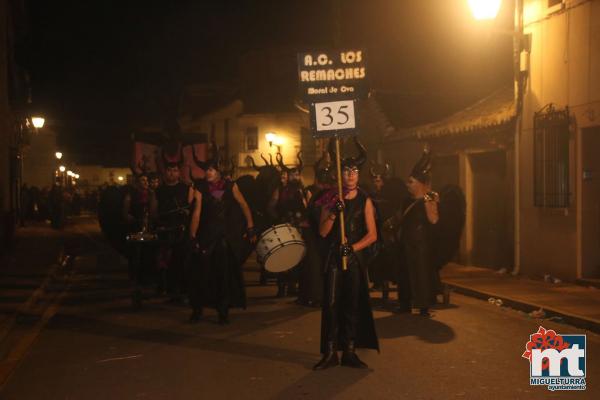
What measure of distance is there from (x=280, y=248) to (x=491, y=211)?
27.9 ft

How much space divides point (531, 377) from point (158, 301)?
6.97m

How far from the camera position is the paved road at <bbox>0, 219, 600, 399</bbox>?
675 cm

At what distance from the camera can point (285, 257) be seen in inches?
398

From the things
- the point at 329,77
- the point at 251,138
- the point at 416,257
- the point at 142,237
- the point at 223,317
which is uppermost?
the point at 251,138

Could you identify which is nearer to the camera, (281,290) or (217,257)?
(217,257)

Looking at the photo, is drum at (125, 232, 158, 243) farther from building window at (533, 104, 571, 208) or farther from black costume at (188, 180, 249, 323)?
building window at (533, 104, 571, 208)

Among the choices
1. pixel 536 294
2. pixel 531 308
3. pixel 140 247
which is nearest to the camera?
pixel 531 308

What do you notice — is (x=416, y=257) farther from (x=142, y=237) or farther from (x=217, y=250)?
(x=142, y=237)

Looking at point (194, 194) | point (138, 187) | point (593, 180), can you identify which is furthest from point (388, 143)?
point (194, 194)

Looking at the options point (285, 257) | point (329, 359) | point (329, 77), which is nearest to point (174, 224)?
point (285, 257)

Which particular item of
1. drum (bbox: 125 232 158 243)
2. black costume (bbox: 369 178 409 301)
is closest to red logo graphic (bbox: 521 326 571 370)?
black costume (bbox: 369 178 409 301)

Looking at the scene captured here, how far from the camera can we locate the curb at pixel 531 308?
975 centimetres

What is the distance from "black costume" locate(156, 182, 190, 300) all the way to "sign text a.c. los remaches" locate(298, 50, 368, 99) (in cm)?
396

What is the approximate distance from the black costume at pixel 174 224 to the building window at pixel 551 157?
6.66 m
